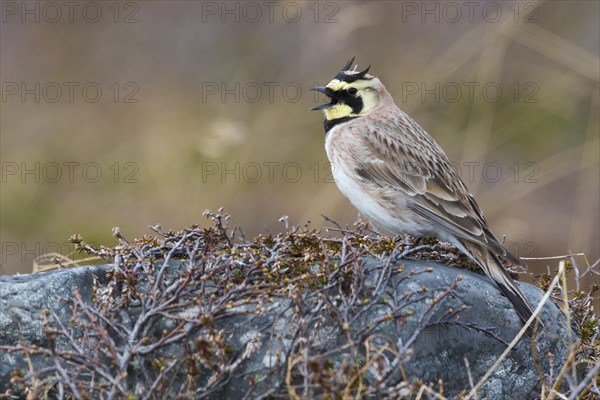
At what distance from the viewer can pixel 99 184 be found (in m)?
11.4

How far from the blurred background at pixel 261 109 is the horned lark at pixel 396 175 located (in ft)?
11.6

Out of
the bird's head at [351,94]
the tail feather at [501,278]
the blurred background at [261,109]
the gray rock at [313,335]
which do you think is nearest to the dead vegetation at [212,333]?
the gray rock at [313,335]

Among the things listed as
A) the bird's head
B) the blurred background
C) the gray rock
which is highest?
the blurred background

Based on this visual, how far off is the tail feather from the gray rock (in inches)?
4.2

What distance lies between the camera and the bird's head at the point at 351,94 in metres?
7.05

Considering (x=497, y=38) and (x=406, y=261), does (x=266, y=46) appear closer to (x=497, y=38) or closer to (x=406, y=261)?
(x=497, y=38)

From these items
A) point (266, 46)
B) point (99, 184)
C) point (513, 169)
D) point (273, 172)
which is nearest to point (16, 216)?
point (99, 184)

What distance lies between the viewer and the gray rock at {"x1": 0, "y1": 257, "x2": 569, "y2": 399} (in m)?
4.47

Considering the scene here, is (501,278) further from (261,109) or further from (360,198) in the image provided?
(261,109)

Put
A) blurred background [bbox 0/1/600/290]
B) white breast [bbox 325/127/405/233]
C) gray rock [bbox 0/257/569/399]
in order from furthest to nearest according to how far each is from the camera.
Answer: blurred background [bbox 0/1/600/290] → white breast [bbox 325/127/405/233] → gray rock [bbox 0/257/569/399]

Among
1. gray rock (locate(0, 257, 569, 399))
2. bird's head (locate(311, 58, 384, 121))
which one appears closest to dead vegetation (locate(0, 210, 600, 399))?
gray rock (locate(0, 257, 569, 399))

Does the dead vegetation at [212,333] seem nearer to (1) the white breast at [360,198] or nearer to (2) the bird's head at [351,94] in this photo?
(1) the white breast at [360,198]

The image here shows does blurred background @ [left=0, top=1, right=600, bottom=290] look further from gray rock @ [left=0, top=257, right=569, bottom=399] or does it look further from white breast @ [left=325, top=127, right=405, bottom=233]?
gray rock @ [left=0, top=257, right=569, bottom=399]

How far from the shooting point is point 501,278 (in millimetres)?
5770
